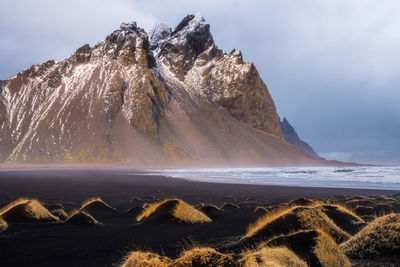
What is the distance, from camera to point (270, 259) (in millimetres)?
4344

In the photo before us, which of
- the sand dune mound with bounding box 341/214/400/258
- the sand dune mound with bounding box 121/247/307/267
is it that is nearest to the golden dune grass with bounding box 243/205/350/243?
the sand dune mound with bounding box 341/214/400/258

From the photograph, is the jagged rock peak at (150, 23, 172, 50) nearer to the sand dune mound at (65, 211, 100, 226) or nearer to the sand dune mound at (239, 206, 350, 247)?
the sand dune mound at (65, 211, 100, 226)

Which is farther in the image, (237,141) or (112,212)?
(237,141)

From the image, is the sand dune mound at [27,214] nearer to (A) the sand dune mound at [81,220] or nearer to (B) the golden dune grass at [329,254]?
(A) the sand dune mound at [81,220]

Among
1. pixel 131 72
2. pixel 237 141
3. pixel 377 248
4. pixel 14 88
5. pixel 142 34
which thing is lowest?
pixel 377 248

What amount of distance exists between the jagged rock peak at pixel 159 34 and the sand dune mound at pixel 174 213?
502ft

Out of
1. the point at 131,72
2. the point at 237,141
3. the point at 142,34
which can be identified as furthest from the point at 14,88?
the point at 237,141

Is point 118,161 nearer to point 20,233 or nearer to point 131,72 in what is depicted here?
point 131,72

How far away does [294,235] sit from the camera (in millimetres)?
5926

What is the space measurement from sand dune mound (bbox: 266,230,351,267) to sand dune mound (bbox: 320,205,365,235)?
3.58 m

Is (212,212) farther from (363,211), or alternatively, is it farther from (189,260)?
(189,260)

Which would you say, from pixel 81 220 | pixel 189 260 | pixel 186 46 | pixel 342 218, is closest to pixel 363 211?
pixel 342 218

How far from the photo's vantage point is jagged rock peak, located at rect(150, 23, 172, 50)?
159 metres

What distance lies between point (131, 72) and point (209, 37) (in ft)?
168
